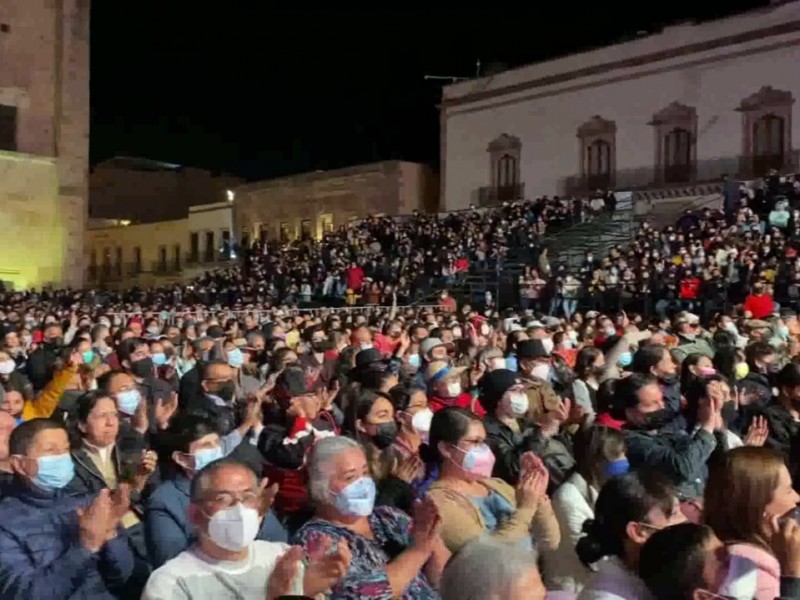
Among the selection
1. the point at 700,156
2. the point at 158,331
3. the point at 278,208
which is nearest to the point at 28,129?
the point at 278,208

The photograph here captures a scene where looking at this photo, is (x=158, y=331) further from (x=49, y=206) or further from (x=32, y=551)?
(x=49, y=206)

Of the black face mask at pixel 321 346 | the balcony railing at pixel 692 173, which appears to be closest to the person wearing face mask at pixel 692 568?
the black face mask at pixel 321 346

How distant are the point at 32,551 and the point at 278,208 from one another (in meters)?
43.5

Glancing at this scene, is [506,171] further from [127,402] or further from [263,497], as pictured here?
[263,497]

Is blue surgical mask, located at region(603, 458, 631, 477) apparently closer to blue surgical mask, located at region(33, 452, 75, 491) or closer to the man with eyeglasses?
the man with eyeglasses

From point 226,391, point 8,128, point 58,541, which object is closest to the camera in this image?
point 58,541

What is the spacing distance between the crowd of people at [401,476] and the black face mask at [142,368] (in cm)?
3

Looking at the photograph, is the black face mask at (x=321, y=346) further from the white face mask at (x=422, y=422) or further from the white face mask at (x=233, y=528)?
the white face mask at (x=233, y=528)

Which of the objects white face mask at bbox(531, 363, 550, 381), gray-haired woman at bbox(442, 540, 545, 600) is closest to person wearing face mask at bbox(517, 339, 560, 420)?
white face mask at bbox(531, 363, 550, 381)

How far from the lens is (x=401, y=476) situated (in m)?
4.94

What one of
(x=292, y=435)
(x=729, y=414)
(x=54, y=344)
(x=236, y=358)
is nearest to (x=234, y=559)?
(x=292, y=435)

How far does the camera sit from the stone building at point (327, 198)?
136ft

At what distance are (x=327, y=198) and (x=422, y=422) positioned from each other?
38.8m

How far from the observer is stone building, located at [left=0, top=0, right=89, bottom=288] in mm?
42375
